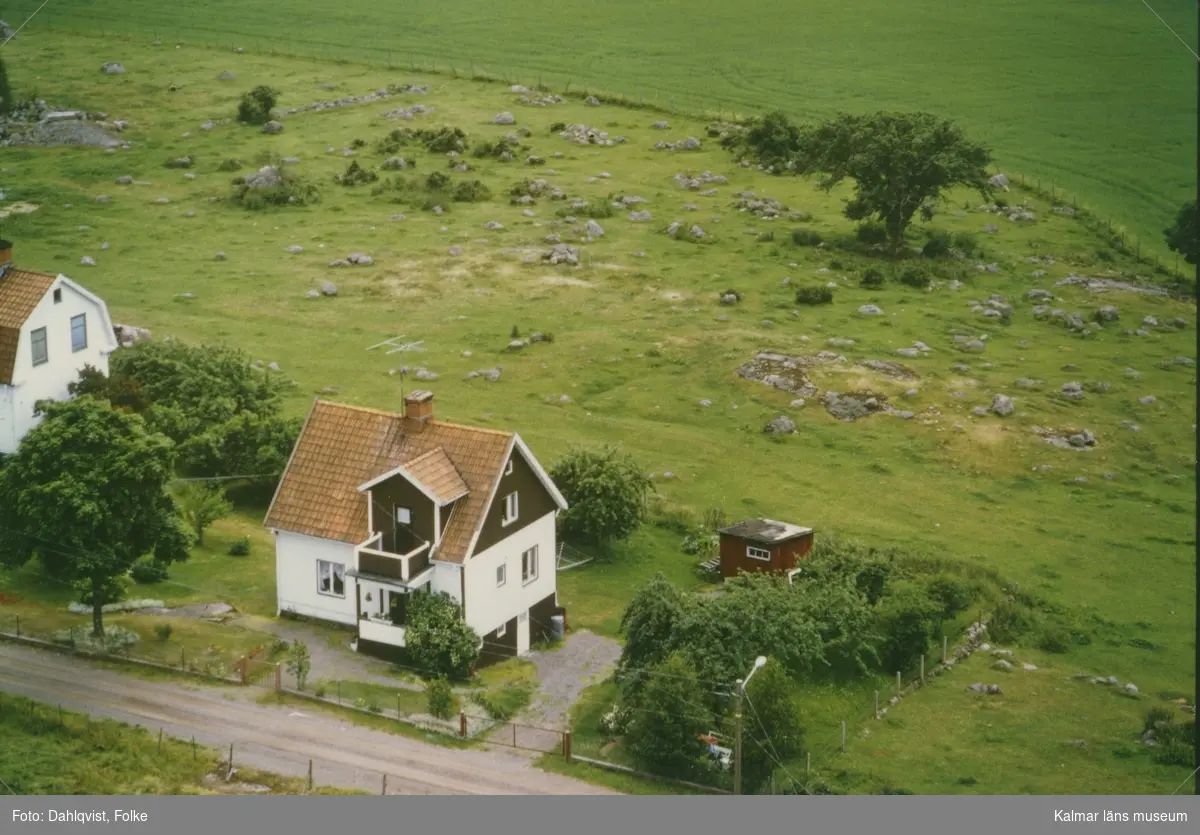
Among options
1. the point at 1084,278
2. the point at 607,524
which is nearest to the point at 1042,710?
the point at 607,524

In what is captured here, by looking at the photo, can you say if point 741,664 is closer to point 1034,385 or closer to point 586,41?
point 1034,385

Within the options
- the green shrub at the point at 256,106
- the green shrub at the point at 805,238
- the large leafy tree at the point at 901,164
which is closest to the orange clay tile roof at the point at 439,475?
the green shrub at the point at 805,238

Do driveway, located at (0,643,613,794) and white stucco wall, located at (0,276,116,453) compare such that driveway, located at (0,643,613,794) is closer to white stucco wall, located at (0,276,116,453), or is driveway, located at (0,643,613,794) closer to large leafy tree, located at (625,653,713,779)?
large leafy tree, located at (625,653,713,779)

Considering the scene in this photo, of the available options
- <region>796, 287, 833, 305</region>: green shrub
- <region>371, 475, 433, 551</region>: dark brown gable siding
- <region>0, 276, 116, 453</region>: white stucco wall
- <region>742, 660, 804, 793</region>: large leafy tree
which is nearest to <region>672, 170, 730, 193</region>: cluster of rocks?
<region>796, 287, 833, 305</region>: green shrub

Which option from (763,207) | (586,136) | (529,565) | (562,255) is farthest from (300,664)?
(586,136)

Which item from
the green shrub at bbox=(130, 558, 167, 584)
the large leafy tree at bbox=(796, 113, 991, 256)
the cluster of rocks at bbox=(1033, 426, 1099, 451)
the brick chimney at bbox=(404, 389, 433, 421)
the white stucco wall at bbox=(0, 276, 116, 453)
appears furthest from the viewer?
the large leafy tree at bbox=(796, 113, 991, 256)

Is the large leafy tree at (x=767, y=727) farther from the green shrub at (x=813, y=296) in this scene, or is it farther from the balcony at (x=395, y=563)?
the green shrub at (x=813, y=296)

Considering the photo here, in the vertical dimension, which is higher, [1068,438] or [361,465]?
[361,465]

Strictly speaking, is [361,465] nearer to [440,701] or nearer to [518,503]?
[518,503]
